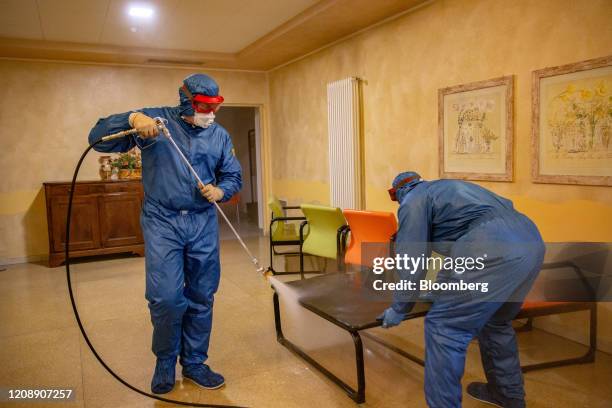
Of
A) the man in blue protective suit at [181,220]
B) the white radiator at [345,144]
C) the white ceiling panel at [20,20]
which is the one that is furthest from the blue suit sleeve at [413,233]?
the white ceiling panel at [20,20]

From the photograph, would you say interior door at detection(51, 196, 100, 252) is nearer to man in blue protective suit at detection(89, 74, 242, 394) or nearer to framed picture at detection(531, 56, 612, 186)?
man in blue protective suit at detection(89, 74, 242, 394)

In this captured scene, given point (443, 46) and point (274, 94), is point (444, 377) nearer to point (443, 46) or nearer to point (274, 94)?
point (443, 46)

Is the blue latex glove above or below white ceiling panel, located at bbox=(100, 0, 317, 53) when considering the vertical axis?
below

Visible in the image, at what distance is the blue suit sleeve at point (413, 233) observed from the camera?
81.4 inches

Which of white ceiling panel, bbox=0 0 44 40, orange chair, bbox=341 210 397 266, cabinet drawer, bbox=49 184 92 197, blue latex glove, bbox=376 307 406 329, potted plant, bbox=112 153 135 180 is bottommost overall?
blue latex glove, bbox=376 307 406 329

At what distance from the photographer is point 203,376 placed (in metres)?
2.71

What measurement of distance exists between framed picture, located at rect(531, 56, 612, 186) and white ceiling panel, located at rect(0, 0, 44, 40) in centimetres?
429

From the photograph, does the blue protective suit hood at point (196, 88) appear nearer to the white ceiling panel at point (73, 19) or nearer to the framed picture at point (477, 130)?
the framed picture at point (477, 130)

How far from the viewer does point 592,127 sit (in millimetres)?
3061

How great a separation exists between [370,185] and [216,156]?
285 cm

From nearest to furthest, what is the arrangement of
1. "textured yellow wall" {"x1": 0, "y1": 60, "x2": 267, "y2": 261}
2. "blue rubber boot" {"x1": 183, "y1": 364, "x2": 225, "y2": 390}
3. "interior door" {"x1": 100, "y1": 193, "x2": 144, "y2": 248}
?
"blue rubber boot" {"x1": 183, "y1": 364, "x2": 225, "y2": 390}
"interior door" {"x1": 100, "y1": 193, "x2": 144, "y2": 248}
"textured yellow wall" {"x1": 0, "y1": 60, "x2": 267, "y2": 261}

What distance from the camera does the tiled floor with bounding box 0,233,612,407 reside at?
2561 mm

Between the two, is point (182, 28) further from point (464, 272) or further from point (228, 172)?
point (464, 272)

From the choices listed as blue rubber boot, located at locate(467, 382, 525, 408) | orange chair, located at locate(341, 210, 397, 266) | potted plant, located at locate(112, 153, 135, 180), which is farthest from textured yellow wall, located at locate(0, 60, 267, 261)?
blue rubber boot, located at locate(467, 382, 525, 408)
